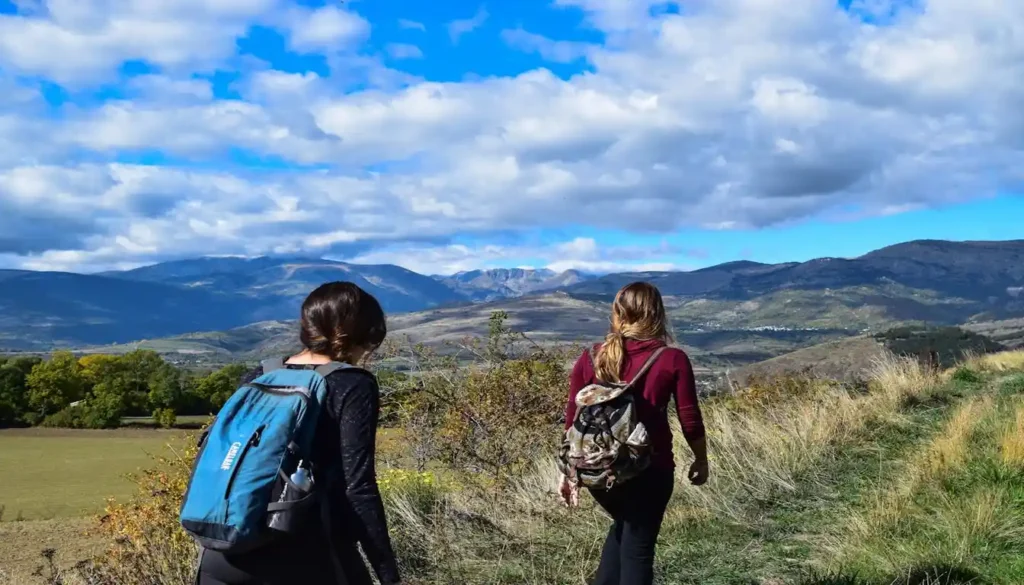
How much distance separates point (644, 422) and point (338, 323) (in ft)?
4.54

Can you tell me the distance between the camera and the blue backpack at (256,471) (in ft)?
7.87

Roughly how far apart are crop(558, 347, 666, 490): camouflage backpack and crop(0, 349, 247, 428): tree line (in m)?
52.6

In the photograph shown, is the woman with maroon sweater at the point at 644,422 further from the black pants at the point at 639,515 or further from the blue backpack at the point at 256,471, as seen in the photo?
the blue backpack at the point at 256,471

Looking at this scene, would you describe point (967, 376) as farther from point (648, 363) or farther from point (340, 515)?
point (340, 515)

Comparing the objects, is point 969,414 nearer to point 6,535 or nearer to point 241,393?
point 241,393

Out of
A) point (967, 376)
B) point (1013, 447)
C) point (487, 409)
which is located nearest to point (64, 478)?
point (487, 409)

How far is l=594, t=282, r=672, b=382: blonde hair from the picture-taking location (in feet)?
11.7

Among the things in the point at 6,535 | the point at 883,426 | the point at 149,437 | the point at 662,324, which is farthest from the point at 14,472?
the point at 662,324

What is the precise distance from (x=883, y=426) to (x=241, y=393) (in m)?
7.84

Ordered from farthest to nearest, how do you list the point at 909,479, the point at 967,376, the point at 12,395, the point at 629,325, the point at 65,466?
the point at 12,395, the point at 65,466, the point at 967,376, the point at 909,479, the point at 629,325

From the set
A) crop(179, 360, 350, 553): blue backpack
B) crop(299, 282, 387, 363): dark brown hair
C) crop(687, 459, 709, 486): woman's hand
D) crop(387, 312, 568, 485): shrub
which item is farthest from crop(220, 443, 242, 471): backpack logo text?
crop(387, 312, 568, 485): shrub

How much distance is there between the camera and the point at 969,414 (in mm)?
7816

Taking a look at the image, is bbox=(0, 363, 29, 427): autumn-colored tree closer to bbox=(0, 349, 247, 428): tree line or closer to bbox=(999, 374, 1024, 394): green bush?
bbox=(0, 349, 247, 428): tree line

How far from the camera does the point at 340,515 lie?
8.41 ft
